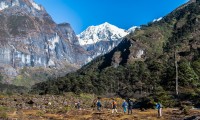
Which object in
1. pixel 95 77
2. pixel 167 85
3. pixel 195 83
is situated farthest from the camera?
pixel 95 77

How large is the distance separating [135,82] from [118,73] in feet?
87.0

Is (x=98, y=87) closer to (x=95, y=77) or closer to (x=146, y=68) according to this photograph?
(x=95, y=77)

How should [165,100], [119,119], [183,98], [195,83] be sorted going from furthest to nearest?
[195,83] → [183,98] → [165,100] → [119,119]

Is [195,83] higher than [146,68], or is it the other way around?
[146,68]

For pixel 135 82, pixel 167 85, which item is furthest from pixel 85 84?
pixel 167 85

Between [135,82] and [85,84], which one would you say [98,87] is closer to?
[85,84]

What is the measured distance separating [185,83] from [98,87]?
57.9m

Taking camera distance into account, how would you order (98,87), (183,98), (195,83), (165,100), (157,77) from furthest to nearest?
(98,87)
(157,77)
(195,83)
(183,98)
(165,100)

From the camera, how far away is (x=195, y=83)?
95.7 metres

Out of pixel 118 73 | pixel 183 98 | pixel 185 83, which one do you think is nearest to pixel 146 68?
pixel 118 73

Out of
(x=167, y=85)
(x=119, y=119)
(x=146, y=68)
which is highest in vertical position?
(x=146, y=68)

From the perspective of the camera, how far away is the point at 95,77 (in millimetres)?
157875

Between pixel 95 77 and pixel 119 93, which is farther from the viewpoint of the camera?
pixel 95 77

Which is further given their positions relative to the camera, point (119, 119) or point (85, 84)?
point (85, 84)
